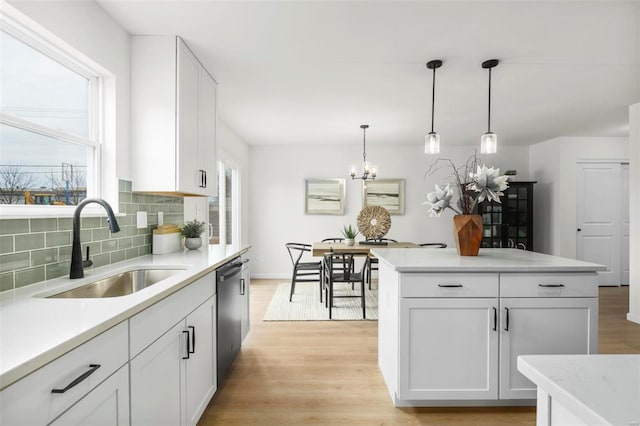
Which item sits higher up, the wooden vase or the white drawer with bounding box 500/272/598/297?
the wooden vase

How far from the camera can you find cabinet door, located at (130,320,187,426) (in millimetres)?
1145

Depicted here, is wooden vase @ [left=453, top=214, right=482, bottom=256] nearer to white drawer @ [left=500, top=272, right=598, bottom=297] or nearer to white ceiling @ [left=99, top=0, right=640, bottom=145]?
white drawer @ [left=500, top=272, right=598, bottom=297]

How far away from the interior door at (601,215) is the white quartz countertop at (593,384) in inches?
226

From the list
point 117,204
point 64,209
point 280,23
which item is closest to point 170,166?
point 117,204

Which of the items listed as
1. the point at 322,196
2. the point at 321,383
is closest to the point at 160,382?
the point at 321,383

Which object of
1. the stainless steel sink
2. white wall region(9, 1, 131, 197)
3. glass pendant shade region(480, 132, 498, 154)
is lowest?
the stainless steel sink

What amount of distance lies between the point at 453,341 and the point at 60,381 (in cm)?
178

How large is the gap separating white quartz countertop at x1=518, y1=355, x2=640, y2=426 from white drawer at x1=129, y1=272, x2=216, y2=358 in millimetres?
1160

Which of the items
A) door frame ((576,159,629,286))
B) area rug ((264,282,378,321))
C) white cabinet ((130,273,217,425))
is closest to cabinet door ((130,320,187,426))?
white cabinet ((130,273,217,425))

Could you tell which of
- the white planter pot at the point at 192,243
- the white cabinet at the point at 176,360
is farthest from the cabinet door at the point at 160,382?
the white planter pot at the point at 192,243

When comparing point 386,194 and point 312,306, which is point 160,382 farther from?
point 386,194

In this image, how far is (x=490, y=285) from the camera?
6.08 feet

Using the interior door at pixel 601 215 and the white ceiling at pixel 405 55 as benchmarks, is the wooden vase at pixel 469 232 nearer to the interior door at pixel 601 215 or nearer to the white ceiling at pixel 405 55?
the white ceiling at pixel 405 55

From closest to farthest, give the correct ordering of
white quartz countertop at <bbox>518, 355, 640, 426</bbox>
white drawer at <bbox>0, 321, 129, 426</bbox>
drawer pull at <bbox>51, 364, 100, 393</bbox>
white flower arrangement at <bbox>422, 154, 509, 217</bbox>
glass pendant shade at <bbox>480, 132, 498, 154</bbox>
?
white quartz countertop at <bbox>518, 355, 640, 426</bbox> → white drawer at <bbox>0, 321, 129, 426</bbox> → drawer pull at <bbox>51, 364, 100, 393</bbox> → white flower arrangement at <bbox>422, 154, 509, 217</bbox> → glass pendant shade at <bbox>480, 132, 498, 154</bbox>
